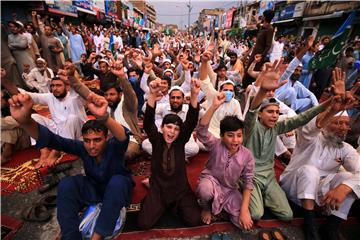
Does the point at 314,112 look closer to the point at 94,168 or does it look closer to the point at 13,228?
the point at 94,168

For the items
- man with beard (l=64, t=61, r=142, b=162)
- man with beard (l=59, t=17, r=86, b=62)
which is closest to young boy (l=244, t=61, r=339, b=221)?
man with beard (l=64, t=61, r=142, b=162)

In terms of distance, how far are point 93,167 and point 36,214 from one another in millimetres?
981

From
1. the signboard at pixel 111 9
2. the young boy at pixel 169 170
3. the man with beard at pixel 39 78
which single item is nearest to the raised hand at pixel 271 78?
the young boy at pixel 169 170

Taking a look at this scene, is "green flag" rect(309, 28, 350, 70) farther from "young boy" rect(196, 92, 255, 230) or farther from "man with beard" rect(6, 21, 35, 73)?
"man with beard" rect(6, 21, 35, 73)

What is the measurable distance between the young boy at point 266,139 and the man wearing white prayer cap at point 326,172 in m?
0.17

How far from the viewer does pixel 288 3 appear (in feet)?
66.2

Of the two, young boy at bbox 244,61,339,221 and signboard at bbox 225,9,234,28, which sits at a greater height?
signboard at bbox 225,9,234,28

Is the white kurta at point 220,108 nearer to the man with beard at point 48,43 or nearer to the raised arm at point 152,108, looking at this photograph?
the raised arm at point 152,108

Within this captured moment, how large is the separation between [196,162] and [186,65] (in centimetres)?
192

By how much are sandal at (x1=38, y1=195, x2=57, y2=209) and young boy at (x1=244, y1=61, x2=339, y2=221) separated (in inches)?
93.6

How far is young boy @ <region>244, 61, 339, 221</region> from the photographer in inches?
92.9

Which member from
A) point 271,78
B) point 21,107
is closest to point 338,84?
point 271,78

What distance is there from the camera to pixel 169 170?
7.88 feet

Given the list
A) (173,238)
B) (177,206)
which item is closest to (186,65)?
(177,206)
